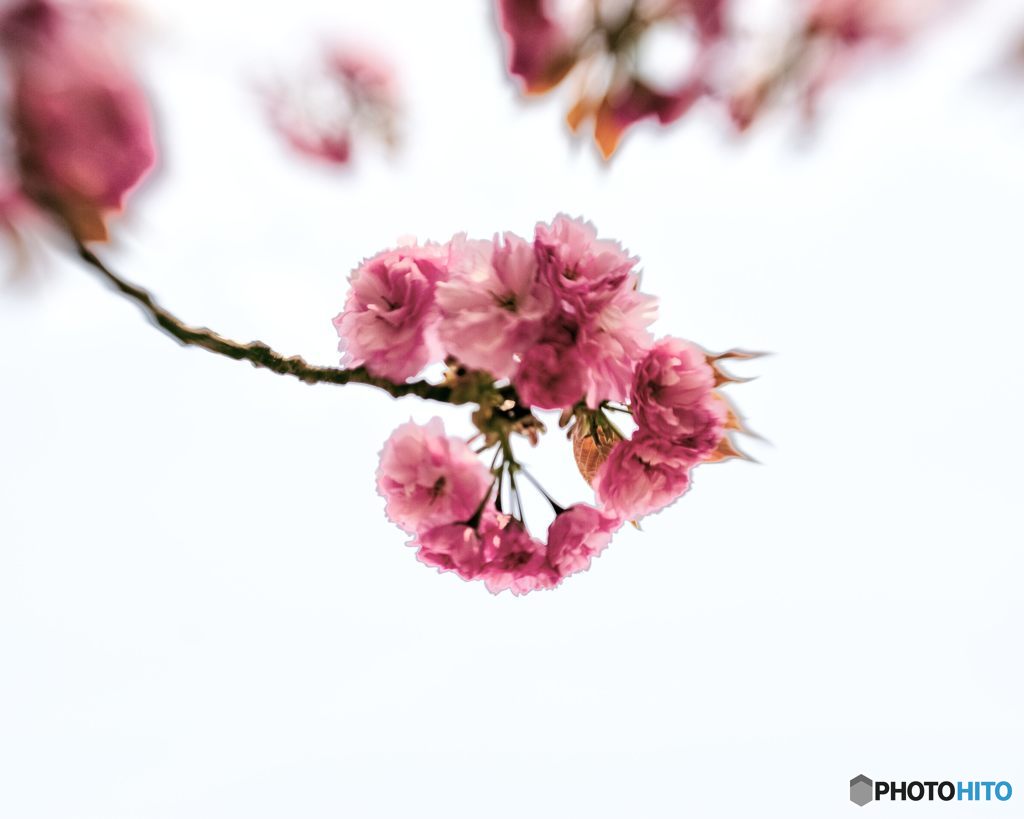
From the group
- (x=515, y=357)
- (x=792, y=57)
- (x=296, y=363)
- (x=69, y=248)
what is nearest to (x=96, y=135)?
(x=69, y=248)

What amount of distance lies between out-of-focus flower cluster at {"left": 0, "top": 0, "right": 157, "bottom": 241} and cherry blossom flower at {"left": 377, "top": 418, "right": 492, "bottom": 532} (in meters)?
0.23

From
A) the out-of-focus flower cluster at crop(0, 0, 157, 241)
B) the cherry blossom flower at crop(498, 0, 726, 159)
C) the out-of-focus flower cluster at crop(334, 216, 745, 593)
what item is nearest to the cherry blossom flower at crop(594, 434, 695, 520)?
the out-of-focus flower cluster at crop(334, 216, 745, 593)

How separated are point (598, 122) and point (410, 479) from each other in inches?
11.2

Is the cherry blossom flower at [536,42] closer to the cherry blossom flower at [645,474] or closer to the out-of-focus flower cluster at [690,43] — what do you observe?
the out-of-focus flower cluster at [690,43]

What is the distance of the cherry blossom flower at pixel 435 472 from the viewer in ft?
1.57

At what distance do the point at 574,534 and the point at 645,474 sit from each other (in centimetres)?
7

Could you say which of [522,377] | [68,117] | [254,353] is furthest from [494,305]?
[68,117]

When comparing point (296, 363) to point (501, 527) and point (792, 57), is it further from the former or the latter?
point (792, 57)

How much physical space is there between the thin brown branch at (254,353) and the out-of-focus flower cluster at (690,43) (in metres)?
0.22

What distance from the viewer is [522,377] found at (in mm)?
425

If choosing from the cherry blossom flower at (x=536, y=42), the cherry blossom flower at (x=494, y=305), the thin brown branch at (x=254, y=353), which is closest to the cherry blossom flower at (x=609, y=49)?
the cherry blossom flower at (x=536, y=42)

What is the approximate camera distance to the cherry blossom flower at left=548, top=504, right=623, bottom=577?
0.53 meters

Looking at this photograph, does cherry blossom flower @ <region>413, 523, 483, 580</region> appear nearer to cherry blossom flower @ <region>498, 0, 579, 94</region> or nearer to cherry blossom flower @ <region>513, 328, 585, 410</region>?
cherry blossom flower @ <region>513, 328, 585, 410</region>

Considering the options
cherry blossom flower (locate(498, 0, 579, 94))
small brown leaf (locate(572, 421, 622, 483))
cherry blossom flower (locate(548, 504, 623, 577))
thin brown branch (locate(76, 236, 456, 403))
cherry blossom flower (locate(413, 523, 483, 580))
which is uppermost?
cherry blossom flower (locate(498, 0, 579, 94))
